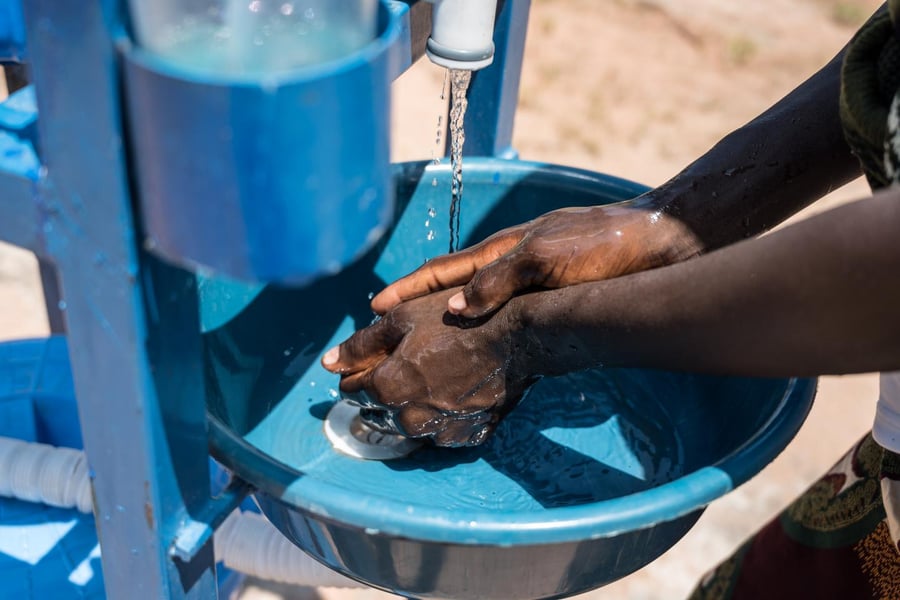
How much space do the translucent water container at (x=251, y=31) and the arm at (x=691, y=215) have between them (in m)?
0.44

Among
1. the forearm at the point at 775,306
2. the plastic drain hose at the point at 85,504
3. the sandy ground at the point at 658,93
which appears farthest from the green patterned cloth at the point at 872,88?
the sandy ground at the point at 658,93

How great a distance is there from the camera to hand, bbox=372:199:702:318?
109 centimetres

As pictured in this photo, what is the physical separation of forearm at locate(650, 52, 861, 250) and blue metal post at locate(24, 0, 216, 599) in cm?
60

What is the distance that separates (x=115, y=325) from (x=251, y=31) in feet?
0.84

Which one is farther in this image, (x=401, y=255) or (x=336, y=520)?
(x=401, y=255)

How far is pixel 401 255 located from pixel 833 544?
2.31 ft

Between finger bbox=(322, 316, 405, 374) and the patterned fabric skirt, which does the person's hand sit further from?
the patterned fabric skirt

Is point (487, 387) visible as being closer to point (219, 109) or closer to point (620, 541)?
point (620, 541)

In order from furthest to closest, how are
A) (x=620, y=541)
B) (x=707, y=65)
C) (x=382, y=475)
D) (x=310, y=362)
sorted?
(x=707, y=65) < (x=310, y=362) < (x=382, y=475) < (x=620, y=541)

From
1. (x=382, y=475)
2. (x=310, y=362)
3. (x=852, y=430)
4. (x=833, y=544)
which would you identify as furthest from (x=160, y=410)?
(x=852, y=430)

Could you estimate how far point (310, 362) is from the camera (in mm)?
1429

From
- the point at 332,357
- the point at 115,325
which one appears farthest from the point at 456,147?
the point at 115,325

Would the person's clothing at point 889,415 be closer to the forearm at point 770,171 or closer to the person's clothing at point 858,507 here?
the person's clothing at point 858,507

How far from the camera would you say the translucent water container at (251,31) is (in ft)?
2.15
